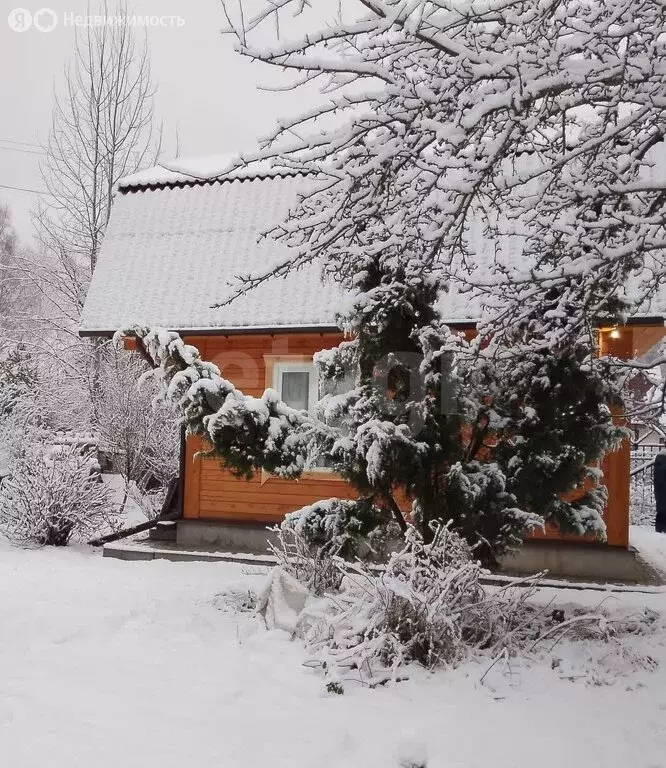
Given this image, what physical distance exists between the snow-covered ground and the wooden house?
3.78 metres

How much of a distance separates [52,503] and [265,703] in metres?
5.92

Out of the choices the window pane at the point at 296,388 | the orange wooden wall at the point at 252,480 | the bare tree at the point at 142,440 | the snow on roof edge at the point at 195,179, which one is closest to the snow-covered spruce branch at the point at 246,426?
the orange wooden wall at the point at 252,480

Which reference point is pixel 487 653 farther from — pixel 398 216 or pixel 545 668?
pixel 398 216

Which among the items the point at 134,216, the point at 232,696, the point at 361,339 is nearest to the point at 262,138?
the point at 361,339

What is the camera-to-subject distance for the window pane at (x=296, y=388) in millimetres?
9297

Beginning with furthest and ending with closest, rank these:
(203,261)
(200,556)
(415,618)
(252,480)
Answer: (203,261) → (252,480) → (200,556) → (415,618)

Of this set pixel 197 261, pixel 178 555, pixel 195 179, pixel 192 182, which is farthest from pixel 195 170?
pixel 178 555

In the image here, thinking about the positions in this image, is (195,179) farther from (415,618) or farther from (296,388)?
(415,618)

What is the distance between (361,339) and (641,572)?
16.5 feet

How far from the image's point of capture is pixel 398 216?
401 cm

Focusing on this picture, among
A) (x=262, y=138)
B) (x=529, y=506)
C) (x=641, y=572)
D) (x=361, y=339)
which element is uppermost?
(x=262, y=138)

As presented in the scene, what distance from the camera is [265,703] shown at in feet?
12.1

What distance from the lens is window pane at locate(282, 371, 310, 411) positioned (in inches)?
366

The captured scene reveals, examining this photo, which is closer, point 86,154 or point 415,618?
point 415,618
